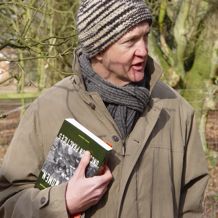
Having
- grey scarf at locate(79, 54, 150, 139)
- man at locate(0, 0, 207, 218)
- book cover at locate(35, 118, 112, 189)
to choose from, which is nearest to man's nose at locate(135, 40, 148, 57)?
man at locate(0, 0, 207, 218)

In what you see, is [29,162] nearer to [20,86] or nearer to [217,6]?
[20,86]

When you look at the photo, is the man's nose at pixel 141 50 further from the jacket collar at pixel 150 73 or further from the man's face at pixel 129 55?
the jacket collar at pixel 150 73

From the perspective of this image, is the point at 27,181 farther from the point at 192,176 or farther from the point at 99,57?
the point at 192,176

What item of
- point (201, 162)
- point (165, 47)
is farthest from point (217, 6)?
point (201, 162)

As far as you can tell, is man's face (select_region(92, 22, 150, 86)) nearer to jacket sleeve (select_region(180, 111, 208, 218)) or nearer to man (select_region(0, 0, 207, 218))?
man (select_region(0, 0, 207, 218))

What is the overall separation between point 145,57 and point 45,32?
8.59m

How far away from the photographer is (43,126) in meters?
2.61

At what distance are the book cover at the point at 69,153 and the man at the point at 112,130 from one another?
0.12 ft

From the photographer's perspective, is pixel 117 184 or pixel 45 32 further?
pixel 45 32

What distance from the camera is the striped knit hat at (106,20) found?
2.56 m

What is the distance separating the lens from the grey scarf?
8.51 feet

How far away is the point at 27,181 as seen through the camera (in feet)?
8.56

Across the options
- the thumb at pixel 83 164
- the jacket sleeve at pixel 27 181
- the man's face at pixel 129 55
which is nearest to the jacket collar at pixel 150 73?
the man's face at pixel 129 55

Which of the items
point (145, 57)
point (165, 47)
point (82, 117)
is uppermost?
point (145, 57)
